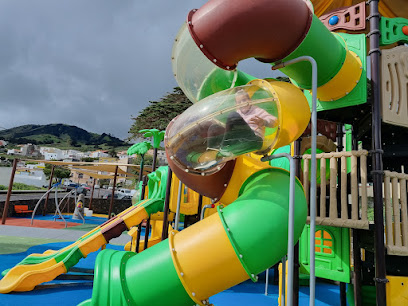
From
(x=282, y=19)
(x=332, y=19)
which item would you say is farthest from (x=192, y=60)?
(x=332, y=19)

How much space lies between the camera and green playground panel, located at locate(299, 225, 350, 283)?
3965 millimetres

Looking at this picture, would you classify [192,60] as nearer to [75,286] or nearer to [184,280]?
[184,280]

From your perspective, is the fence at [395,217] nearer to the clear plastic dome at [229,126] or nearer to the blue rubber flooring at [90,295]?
the clear plastic dome at [229,126]

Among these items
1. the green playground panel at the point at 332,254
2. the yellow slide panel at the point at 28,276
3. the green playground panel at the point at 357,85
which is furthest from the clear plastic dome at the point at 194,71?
the yellow slide panel at the point at 28,276

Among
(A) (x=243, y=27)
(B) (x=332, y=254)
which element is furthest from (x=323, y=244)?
(A) (x=243, y=27)

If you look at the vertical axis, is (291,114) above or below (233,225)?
above

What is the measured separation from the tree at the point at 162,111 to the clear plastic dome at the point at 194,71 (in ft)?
50.9

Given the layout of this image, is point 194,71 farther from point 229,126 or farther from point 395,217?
point 395,217

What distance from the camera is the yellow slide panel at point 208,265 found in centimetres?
218

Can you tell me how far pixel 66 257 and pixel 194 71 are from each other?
4912 millimetres

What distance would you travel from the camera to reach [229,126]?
2.47 metres

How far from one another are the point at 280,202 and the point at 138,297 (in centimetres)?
135

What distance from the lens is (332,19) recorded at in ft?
13.1

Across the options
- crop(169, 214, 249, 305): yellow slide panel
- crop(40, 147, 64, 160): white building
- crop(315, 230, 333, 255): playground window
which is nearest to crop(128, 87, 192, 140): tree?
crop(315, 230, 333, 255): playground window
